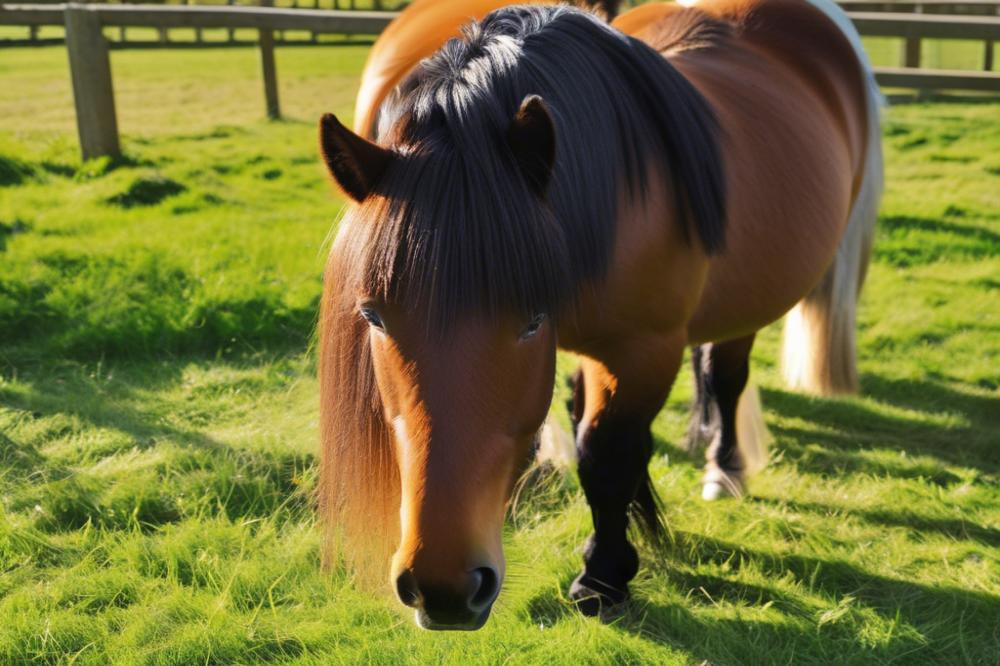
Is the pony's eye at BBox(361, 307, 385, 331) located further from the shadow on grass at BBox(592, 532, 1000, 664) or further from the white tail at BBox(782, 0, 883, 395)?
the white tail at BBox(782, 0, 883, 395)

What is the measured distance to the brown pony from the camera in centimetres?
161

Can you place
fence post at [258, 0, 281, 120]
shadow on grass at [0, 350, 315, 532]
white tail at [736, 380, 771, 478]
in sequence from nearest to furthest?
shadow on grass at [0, 350, 315, 532]
white tail at [736, 380, 771, 478]
fence post at [258, 0, 281, 120]

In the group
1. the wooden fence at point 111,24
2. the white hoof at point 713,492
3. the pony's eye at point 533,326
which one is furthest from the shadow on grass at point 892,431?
the wooden fence at point 111,24

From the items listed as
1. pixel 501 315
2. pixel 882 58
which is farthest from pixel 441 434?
pixel 882 58

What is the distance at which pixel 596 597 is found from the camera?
271 cm

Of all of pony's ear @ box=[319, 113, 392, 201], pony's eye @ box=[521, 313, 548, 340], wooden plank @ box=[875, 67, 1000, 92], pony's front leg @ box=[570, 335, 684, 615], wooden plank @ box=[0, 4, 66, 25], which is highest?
wooden plank @ box=[0, 4, 66, 25]

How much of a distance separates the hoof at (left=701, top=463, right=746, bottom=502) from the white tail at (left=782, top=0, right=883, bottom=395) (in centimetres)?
81

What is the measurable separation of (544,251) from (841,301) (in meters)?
2.57

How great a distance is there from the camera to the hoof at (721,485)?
11.3 ft

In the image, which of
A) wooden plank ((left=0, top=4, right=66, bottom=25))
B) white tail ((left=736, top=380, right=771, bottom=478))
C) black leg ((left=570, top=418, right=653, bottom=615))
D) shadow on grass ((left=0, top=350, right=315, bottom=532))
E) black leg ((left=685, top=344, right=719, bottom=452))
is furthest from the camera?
wooden plank ((left=0, top=4, right=66, bottom=25))

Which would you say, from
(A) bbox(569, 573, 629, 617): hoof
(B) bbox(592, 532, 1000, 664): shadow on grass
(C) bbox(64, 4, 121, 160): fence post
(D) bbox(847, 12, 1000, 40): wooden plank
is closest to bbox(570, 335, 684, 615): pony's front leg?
(A) bbox(569, 573, 629, 617): hoof

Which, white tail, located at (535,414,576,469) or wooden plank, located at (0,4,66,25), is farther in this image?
wooden plank, located at (0,4,66,25)

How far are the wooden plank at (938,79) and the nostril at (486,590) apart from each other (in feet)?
23.1

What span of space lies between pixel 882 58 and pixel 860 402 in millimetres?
12191
